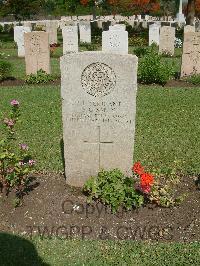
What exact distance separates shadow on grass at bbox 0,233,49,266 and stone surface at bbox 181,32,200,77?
1055cm

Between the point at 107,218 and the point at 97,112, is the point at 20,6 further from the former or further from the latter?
the point at 107,218

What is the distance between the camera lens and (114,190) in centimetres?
512

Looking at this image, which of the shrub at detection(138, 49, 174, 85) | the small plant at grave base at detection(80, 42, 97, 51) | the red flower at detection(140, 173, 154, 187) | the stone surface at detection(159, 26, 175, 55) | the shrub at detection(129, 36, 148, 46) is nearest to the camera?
the red flower at detection(140, 173, 154, 187)

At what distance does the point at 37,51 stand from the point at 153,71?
4082mm

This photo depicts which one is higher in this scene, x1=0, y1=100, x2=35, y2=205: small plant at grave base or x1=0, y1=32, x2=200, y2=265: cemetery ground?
x1=0, y1=100, x2=35, y2=205: small plant at grave base

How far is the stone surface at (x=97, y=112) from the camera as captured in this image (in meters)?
5.02

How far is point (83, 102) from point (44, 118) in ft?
14.0

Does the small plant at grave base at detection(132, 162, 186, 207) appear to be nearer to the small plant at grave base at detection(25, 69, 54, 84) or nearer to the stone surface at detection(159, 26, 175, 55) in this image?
the small plant at grave base at detection(25, 69, 54, 84)

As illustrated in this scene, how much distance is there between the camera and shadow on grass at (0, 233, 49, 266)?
4.14 metres

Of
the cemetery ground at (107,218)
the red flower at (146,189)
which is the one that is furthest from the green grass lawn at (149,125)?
the red flower at (146,189)

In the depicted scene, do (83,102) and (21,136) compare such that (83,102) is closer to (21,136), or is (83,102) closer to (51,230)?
(51,230)

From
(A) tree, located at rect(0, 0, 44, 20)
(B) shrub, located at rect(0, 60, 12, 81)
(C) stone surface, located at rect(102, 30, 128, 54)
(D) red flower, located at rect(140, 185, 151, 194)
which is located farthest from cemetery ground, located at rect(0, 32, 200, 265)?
(A) tree, located at rect(0, 0, 44, 20)

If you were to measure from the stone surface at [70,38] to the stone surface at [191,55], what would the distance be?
691cm

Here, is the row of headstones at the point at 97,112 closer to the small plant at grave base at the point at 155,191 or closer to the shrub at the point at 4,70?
the small plant at grave base at the point at 155,191
